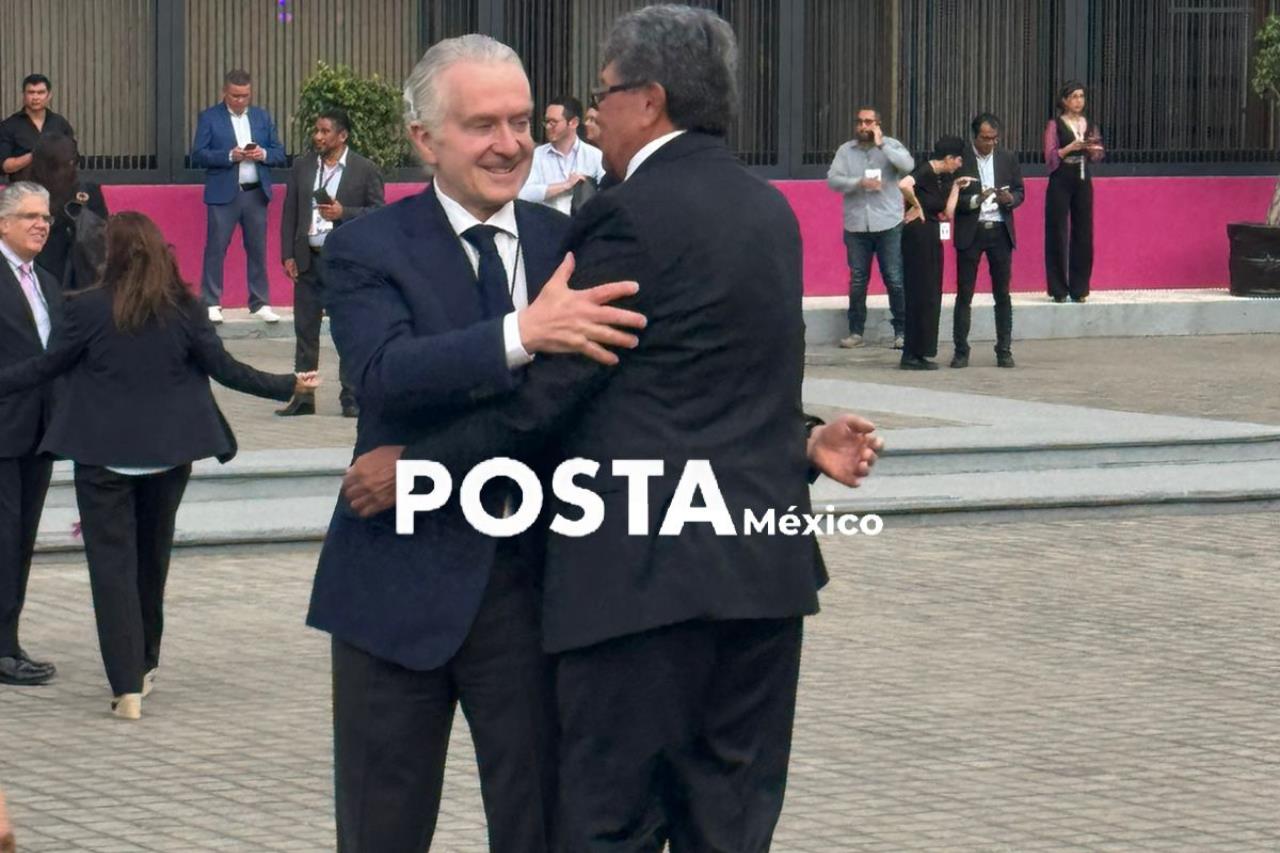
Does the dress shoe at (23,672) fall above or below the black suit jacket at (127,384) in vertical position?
below

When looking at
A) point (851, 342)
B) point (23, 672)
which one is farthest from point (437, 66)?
point (851, 342)

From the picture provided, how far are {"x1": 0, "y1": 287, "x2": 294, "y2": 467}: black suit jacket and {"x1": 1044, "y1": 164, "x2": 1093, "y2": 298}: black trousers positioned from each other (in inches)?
623

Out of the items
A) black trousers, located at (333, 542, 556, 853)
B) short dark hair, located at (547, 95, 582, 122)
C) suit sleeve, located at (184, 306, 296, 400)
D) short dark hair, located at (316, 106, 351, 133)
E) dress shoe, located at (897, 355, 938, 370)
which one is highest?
short dark hair, located at (547, 95, 582, 122)

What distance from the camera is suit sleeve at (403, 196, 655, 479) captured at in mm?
4164

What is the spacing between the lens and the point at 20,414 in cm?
909

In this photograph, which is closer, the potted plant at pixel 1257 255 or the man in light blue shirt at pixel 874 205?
the man in light blue shirt at pixel 874 205

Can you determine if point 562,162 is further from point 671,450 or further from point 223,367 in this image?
point 671,450

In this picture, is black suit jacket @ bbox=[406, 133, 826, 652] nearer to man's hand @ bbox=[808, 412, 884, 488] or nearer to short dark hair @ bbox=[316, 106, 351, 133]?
man's hand @ bbox=[808, 412, 884, 488]

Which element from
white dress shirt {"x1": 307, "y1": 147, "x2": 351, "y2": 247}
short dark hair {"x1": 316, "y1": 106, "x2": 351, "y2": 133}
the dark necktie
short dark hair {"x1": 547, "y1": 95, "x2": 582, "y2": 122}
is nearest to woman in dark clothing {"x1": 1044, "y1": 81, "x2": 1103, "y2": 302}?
short dark hair {"x1": 547, "y1": 95, "x2": 582, "y2": 122}

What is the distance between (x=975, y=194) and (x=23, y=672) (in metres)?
11.4

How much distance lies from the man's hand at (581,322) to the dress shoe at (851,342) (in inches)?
677

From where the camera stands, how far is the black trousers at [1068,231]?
23.6 metres

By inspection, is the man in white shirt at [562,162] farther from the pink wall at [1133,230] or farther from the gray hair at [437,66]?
the gray hair at [437,66]

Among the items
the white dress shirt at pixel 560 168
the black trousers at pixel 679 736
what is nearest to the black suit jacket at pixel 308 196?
the white dress shirt at pixel 560 168
